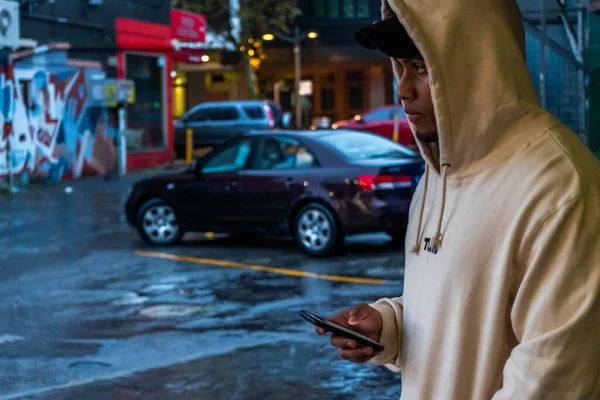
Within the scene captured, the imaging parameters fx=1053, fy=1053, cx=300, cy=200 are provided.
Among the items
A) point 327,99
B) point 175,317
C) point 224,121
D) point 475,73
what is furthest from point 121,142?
point 327,99

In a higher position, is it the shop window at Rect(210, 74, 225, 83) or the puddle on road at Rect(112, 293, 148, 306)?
the shop window at Rect(210, 74, 225, 83)

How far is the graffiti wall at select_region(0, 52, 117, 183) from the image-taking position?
76.5 feet

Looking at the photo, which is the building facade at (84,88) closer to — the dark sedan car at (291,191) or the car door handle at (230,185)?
the dark sedan car at (291,191)

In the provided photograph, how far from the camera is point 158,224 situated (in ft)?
46.3

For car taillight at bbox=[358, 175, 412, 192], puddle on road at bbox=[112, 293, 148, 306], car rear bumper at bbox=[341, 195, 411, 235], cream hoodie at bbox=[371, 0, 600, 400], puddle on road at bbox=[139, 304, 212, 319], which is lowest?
puddle on road at bbox=[112, 293, 148, 306]

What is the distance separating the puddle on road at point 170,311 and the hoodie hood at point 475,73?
725cm

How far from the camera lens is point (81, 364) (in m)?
7.58

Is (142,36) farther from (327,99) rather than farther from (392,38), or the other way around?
(327,99)

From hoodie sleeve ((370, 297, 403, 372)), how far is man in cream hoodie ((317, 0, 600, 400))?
106 millimetres

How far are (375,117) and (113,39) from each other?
7972 millimetres

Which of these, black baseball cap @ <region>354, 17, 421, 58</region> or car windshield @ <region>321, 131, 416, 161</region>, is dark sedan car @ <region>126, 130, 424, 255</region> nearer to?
car windshield @ <region>321, 131, 416, 161</region>

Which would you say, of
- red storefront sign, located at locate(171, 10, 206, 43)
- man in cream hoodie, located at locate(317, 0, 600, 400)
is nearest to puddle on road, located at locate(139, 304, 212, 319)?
man in cream hoodie, located at locate(317, 0, 600, 400)

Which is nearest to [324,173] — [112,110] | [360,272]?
[360,272]

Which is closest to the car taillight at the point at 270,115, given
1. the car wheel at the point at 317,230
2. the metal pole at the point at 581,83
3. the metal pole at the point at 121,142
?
the metal pole at the point at 121,142
